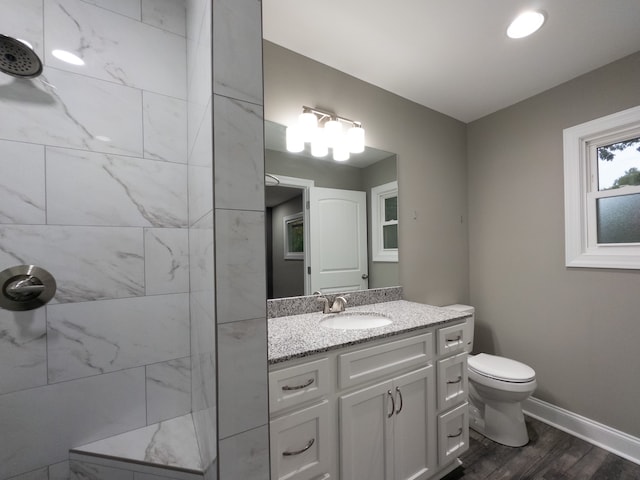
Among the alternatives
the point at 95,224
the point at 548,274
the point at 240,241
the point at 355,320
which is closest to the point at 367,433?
the point at 355,320

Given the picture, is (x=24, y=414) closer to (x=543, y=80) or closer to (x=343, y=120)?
(x=343, y=120)

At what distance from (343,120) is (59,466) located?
209 centimetres

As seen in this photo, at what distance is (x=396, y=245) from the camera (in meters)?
1.96

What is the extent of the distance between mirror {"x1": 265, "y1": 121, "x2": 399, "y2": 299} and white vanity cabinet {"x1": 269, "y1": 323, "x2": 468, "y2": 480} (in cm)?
59

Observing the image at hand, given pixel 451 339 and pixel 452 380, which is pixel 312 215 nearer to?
pixel 451 339

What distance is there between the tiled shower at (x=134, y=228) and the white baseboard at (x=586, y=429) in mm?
2254

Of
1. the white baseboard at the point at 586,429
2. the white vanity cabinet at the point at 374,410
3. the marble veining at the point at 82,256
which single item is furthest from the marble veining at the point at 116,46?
the white baseboard at the point at 586,429

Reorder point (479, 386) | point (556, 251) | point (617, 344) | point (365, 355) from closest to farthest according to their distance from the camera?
point (365, 355), point (617, 344), point (479, 386), point (556, 251)

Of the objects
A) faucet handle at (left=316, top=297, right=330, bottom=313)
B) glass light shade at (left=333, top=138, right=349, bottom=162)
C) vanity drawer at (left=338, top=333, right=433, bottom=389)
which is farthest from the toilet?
glass light shade at (left=333, top=138, right=349, bottom=162)

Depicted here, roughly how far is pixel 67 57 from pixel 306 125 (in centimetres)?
104

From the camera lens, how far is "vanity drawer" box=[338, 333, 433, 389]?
106 centimetres

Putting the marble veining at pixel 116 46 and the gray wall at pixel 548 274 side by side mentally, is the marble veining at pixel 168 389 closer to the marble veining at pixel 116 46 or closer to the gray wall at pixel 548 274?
the marble veining at pixel 116 46

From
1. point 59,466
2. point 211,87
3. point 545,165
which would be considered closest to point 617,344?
point 545,165

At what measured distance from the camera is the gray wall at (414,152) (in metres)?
1.58
